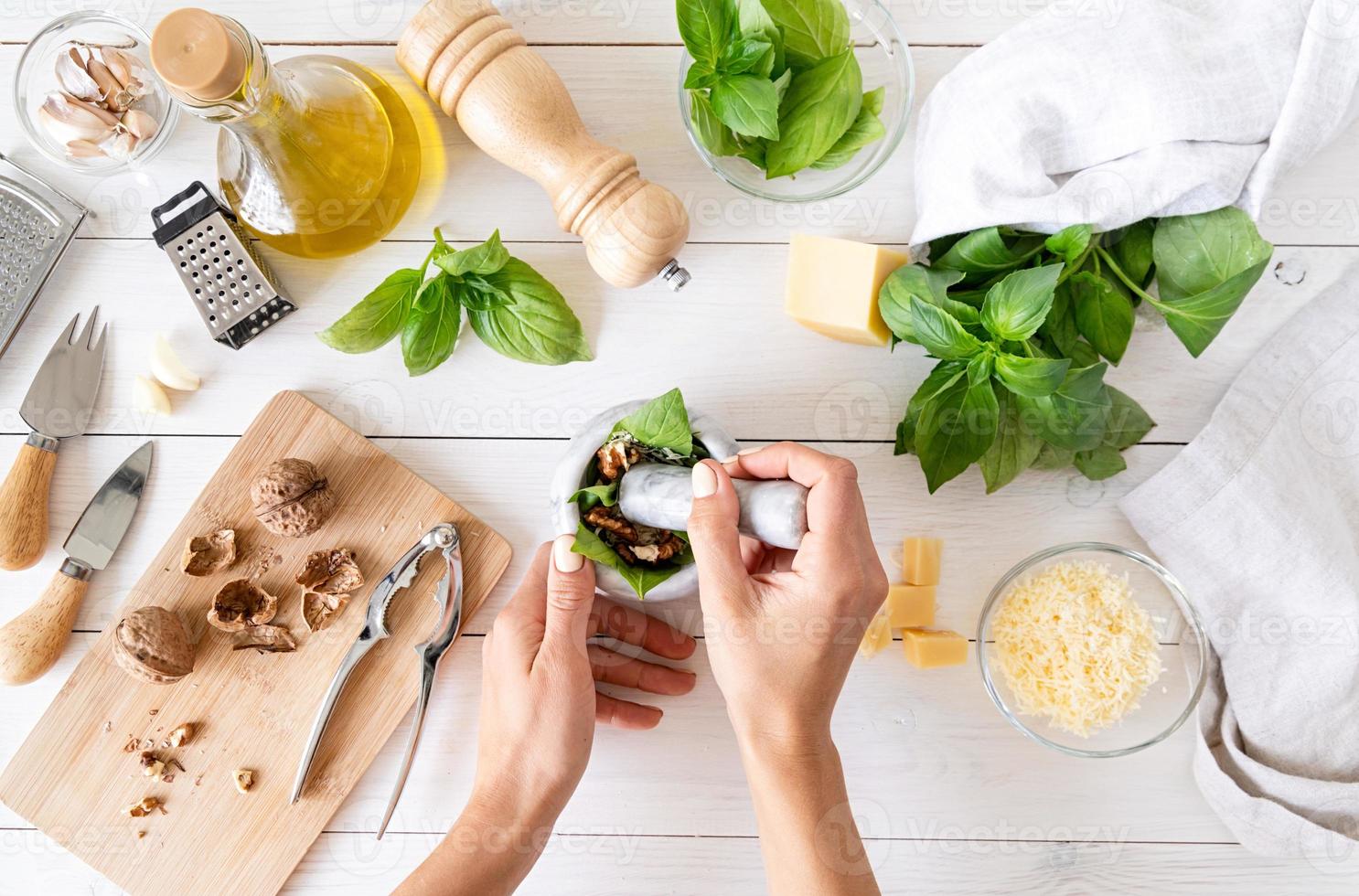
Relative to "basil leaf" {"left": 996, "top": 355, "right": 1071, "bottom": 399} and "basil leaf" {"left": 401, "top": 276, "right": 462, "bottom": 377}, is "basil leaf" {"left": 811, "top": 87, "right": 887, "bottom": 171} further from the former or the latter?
"basil leaf" {"left": 401, "top": 276, "right": 462, "bottom": 377}

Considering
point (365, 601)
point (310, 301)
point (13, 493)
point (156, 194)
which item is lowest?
point (365, 601)

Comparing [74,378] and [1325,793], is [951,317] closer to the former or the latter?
[1325,793]

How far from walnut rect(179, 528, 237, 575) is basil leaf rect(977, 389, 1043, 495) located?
0.84 meters

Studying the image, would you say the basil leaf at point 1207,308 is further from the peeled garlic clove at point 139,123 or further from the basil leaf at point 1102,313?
the peeled garlic clove at point 139,123

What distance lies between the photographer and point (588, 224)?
0.97m

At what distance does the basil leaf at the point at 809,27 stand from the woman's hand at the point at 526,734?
1.85ft

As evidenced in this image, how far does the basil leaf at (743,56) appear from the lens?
91cm

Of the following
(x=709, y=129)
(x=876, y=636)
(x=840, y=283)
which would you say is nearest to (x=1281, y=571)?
(x=876, y=636)

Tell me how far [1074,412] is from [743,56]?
488 millimetres

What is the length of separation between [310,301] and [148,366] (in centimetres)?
21

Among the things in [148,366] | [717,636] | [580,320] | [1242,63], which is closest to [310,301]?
[148,366]

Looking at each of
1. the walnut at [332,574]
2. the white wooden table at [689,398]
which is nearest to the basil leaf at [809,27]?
the white wooden table at [689,398]

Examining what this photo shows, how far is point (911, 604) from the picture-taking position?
1055mm

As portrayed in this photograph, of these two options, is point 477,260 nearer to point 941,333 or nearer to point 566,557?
point 566,557
